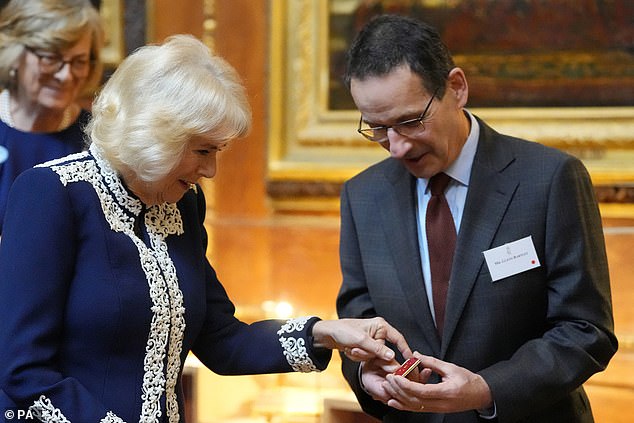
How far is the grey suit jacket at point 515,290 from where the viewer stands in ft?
8.22

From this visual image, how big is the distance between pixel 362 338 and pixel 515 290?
44 cm

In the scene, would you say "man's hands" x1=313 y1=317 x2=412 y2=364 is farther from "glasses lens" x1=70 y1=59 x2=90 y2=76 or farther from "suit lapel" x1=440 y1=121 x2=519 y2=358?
"glasses lens" x1=70 y1=59 x2=90 y2=76

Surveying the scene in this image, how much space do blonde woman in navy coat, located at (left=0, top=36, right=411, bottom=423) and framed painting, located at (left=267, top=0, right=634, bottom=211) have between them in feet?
7.55

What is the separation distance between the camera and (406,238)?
8.92ft

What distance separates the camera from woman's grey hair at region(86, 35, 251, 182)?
2232 millimetres

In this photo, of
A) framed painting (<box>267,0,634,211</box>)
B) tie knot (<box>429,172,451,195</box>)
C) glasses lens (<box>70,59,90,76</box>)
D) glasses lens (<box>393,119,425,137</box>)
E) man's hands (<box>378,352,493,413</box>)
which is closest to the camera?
man's hands (<box>378,352,493,413</box>)

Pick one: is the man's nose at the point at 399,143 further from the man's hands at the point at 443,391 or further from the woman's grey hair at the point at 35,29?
the woman's grey hair at the point at 35,29

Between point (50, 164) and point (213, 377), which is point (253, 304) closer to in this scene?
point (213, 377)

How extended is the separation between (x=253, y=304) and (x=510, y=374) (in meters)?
2.74

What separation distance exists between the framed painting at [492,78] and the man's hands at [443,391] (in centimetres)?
201

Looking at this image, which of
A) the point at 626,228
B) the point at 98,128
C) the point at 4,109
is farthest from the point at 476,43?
the point at 98,128

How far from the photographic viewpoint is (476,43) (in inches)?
177

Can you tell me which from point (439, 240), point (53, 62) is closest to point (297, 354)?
point (439, 240)

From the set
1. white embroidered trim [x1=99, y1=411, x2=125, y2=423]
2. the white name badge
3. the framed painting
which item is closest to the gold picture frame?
the framed painting
